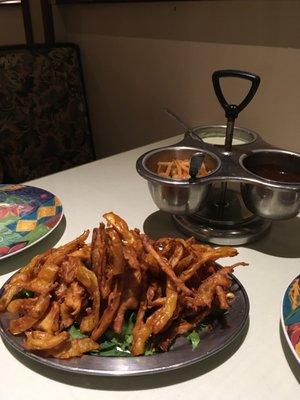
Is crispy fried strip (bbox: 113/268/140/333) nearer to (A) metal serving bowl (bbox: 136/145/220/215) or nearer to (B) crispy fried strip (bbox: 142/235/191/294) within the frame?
(B) crispy fried strip (bbox: 142/235/191/294)

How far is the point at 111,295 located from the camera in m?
0.55

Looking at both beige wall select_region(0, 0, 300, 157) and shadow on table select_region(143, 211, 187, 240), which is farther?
beige wall select_region(0, 0, 300, 157)

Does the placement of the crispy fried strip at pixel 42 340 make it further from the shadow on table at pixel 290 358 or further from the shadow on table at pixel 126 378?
the shadow on table at pixel 290 358

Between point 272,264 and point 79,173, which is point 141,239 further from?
point 79,173

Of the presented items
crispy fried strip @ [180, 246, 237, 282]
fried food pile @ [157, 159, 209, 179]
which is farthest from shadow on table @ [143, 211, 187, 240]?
crispy fried strip @ [180, 246, 237, 282]

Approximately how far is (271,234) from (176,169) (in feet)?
0.83

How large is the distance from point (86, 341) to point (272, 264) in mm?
401

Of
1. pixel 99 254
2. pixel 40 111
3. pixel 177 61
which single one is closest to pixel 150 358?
pixel 99 254

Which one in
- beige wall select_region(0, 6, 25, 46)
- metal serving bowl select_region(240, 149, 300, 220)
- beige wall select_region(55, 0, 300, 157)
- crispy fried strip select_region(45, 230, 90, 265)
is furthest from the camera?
beige wall select_region(0, 6, 25, 46)

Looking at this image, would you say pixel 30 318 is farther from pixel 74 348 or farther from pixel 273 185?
pixel 273 185

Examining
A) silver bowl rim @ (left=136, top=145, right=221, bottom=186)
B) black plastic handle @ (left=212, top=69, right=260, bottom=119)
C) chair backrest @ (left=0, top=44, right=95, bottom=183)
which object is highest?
black plastic handle @ (left=212, top=69, right=260, bottom=119)

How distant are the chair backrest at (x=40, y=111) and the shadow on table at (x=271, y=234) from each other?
3.43 feet

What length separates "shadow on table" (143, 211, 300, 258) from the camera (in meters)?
0.81

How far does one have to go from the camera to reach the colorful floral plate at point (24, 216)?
0.80 metres
